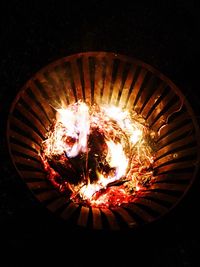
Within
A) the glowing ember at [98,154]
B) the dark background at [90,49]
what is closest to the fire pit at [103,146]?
the glowing ember at [98,154]

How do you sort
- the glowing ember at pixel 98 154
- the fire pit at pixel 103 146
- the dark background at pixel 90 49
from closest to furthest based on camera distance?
the dark background at pixel 90 49
the fire pit at pixel 103 146
the glowing ember at pixel 98 154

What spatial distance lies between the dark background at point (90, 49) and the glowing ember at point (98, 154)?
37 cm

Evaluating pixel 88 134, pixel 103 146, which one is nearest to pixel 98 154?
pixel 103 146

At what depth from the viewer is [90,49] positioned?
392 centimetres

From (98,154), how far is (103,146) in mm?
100

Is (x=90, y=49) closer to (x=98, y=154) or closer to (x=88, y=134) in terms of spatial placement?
(x=88, y=134)

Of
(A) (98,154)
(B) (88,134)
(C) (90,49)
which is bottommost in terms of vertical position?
(A) (98,154)

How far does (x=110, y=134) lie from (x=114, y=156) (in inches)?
10.6

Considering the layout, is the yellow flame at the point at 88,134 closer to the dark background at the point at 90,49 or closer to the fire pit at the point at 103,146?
the fire pit at the point at 103,146

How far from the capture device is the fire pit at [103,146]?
2732 mm

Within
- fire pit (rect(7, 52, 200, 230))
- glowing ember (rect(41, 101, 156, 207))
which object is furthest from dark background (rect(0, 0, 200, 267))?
glowing ember (rect(41, 101, 156, 207))

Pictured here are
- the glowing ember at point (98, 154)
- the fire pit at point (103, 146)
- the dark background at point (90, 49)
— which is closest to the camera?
the dark background at point (90, 49)

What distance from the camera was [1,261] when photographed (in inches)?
98.6

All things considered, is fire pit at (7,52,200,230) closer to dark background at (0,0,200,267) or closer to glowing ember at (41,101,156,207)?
glowing ember at (41,101,156,207)
